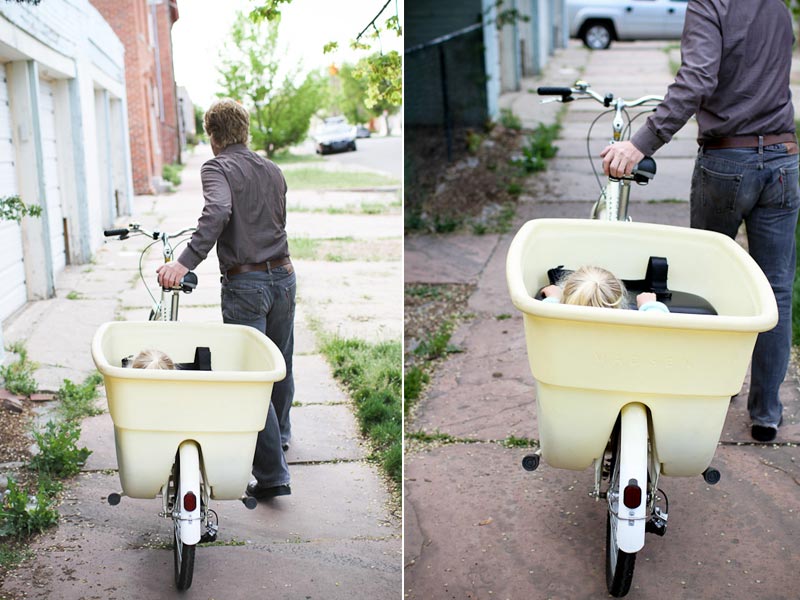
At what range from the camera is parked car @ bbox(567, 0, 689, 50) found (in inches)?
623

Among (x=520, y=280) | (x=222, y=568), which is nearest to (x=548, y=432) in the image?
Result: (x=520, y=280)

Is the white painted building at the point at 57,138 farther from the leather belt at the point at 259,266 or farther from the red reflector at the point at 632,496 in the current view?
the red reflector at the point at 632,496

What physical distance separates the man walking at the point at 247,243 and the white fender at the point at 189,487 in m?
0.50

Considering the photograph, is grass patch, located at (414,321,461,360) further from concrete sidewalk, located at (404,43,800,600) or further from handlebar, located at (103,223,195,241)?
handlebar, located at (103,223,195,241)

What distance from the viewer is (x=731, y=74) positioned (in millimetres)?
3273

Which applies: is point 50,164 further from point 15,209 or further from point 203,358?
point 203,358

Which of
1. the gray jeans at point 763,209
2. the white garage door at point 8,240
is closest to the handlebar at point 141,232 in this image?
the white garage door at point 8,240

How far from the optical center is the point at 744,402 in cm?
403

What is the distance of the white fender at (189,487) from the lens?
2.65 meters

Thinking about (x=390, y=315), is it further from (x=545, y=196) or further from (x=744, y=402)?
(x=545, y=196)

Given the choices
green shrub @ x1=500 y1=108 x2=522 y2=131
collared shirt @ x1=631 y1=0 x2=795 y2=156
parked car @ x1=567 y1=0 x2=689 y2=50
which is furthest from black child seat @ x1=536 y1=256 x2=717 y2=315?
parked car @ x1=567 y1=0 x2=689 y2=50

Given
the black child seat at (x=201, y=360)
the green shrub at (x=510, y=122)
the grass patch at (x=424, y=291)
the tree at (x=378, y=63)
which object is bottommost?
the grass patch at (x=424, y=291)

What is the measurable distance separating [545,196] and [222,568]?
5.17 meters

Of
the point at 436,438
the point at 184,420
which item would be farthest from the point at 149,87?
the point at 436,438
